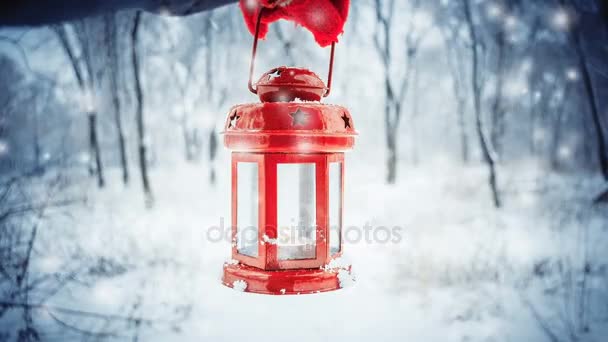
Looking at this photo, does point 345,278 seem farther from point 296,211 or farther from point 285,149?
point 285,149

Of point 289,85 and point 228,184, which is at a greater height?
point 289,85

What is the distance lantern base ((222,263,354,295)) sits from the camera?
2215mm

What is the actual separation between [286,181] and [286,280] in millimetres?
539

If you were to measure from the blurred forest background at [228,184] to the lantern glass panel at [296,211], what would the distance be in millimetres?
1521

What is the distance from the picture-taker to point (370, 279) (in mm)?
4363

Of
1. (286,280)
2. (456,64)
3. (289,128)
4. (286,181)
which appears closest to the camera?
(289,128)

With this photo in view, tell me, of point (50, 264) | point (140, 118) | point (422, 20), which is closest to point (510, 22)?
point (422, 20)

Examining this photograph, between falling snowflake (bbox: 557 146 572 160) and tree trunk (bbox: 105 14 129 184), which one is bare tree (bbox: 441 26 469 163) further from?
falling snowflake (bbox: 557 146 572 160)

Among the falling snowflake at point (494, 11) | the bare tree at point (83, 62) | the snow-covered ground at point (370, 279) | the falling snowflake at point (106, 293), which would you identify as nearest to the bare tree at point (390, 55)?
the falling snowflake at point (494, 11)

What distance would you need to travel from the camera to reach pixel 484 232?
252 inches

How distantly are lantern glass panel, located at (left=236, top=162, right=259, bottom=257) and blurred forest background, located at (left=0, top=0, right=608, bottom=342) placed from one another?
4.94 ft

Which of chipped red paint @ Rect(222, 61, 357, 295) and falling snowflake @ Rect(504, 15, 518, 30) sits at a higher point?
falling snowflake @ Rect(504, 15, 518, 30)

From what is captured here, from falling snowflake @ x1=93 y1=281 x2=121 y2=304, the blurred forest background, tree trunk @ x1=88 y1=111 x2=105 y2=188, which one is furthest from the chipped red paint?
tree trunk @ x1=88 y1=111 x2=105 y2=188

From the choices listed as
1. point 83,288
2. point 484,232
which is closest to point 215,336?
point 83,288
